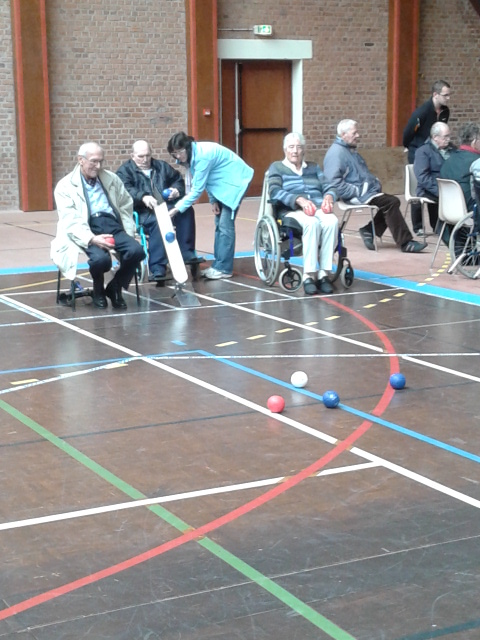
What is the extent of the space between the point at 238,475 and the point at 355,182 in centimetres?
646

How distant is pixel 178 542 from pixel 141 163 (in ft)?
19.4

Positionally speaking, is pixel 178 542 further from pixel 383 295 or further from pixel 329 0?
pixel 329 0

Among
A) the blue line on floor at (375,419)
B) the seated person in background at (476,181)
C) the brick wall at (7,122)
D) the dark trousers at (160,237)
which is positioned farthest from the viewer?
the brick wall at (7,122)

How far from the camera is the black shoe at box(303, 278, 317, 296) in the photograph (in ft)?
29.3

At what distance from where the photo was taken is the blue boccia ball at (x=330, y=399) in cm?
565

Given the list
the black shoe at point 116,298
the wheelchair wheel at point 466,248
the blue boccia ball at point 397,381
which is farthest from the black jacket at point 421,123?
the blue boccia ball at point 397,381

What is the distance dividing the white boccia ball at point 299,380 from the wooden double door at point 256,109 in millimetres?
11925

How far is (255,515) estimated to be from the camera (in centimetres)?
418

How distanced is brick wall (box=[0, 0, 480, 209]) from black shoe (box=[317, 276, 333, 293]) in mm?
8252

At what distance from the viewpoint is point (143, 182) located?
30.6 ft

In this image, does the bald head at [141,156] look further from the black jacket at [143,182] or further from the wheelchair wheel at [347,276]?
the wheelchair wheel at [347,276]

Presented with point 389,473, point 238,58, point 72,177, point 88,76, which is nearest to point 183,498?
point 389,473

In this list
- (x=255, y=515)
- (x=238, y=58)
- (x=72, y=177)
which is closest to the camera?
(x=255, y=515)

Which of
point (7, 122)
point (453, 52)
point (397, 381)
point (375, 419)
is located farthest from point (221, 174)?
point (453, 52)
